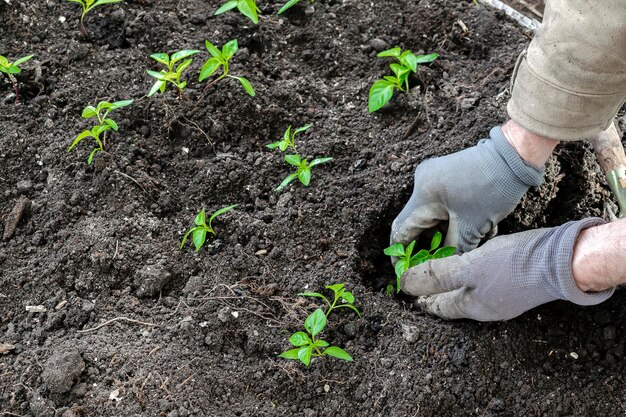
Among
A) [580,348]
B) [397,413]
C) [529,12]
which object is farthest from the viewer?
[529,12]

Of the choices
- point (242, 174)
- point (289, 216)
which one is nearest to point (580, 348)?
point (289, 216)

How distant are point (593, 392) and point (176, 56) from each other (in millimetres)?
1581

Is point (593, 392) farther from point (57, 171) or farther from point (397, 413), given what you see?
point (57, 171)

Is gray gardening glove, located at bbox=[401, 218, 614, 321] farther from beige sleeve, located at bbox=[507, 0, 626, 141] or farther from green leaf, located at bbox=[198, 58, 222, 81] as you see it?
green leaf, located at bbox=[198, 58, 222, 81]

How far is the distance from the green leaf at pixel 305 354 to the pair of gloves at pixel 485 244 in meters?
0.37

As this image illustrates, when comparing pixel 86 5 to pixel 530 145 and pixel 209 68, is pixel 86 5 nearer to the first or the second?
pixel 209 68

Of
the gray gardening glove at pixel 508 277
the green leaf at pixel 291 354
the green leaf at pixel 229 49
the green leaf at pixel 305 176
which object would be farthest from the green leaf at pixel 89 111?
the gray gardening glove at pixel 508 277

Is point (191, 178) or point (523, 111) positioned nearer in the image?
point (523, 111)

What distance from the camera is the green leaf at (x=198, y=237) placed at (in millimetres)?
2094

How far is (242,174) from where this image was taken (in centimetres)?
228

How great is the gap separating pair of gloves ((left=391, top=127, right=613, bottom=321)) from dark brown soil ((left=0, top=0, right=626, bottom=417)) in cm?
10

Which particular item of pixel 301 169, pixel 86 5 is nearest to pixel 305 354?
pixel 301 169

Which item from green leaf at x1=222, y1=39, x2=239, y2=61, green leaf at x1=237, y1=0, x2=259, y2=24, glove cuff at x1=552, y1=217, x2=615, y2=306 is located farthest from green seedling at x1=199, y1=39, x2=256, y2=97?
glove cuff at x1=552, y1=217, x2=615, y2=306

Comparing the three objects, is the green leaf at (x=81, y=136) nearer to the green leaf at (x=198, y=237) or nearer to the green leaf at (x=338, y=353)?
the green leaf at (x=198, y=237)
